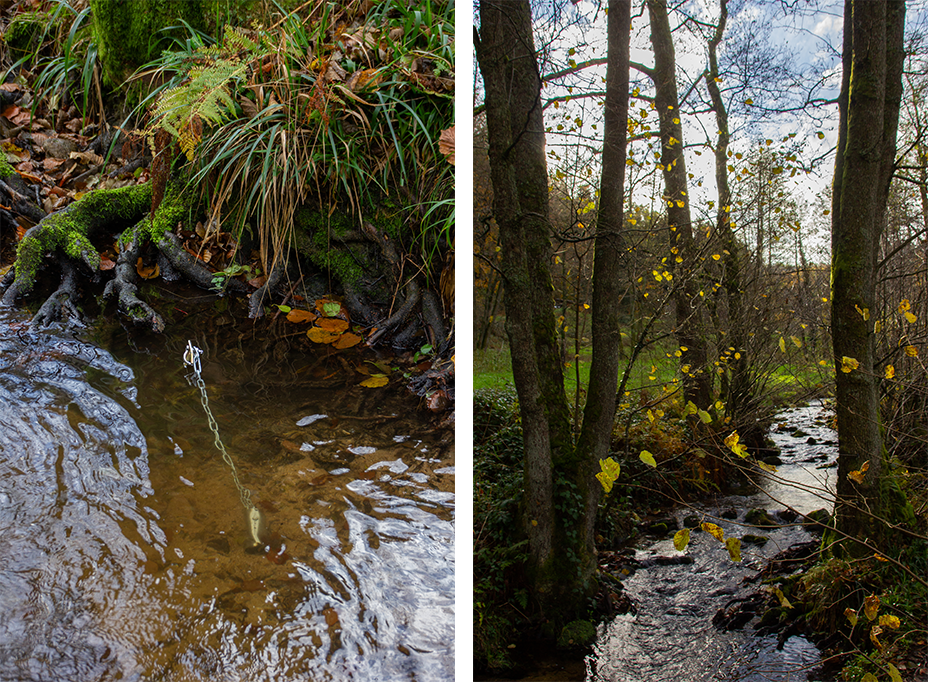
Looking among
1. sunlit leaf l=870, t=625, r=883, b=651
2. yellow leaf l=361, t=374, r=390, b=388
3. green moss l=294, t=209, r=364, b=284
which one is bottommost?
sunlit leaf l=870, t=625, r=883, b=651

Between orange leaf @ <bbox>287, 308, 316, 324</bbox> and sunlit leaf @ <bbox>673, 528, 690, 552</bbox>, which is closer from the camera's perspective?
sunlit leaf @ <bbox>673, 528, 690, 552</bbox>

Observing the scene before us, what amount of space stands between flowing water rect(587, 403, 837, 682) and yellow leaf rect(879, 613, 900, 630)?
0.39ft

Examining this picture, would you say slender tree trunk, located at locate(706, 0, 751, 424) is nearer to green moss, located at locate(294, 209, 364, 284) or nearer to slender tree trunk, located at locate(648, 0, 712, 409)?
slender tree trunk, located at locate(648, 0, 712, 409)

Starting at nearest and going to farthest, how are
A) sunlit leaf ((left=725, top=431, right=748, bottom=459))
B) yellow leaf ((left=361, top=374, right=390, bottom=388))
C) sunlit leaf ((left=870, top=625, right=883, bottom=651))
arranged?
sunlit leaf ((left=870, top=625, right=883, bottom=651)) → sunlit leaf ((left=725, top=431, right=748, bottom=459)) → yellow leaf ((left=361, top=374, right=390, bottom=388))

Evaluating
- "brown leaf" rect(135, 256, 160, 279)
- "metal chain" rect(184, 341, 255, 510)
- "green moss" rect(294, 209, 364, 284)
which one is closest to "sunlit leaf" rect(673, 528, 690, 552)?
"metal chain" rect(184, 341, 255, 510)

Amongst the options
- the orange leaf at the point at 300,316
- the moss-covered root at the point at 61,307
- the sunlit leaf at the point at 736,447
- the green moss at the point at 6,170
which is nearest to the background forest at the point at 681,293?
the sunlit leaf at the point at 736,447

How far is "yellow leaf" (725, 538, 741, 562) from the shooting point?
81 centimetres

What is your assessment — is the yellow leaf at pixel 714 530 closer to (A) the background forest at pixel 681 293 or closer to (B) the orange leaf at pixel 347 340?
(A) the background forest at pixel 681 293

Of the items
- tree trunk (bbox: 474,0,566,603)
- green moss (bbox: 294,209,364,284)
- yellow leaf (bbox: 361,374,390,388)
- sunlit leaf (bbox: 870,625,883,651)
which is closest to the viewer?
sunlit leaf (bbox: 870,625,883,651)

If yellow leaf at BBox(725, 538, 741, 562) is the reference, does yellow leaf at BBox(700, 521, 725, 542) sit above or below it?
above

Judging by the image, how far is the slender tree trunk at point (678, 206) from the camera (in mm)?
870

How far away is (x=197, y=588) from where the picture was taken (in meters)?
0.84

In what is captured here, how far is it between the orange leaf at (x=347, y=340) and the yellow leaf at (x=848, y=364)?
110cm

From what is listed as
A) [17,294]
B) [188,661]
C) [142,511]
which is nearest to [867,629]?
[188,661]
